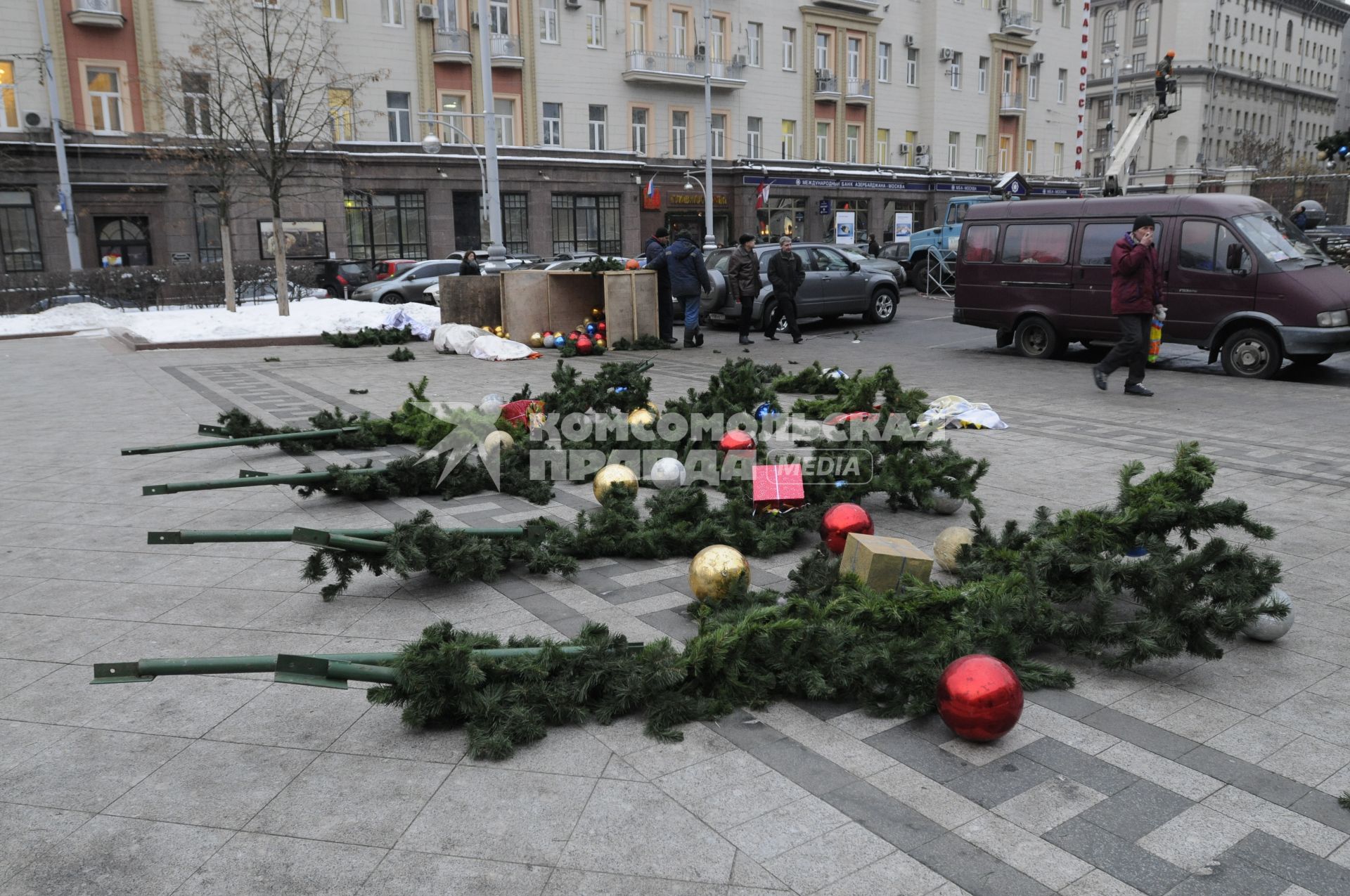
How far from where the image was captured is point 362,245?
3853 centimetres

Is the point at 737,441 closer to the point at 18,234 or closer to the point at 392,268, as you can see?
the point at 392,268

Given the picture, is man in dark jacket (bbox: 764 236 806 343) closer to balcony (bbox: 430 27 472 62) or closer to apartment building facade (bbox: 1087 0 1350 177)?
balcony (bbox: 430 27 472 62)

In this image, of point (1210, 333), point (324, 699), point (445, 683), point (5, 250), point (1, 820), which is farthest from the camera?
point (5, 250)

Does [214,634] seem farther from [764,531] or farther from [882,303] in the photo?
[882,303]

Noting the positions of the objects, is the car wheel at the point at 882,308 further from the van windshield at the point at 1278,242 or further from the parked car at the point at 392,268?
the parked car at the point at 392,268

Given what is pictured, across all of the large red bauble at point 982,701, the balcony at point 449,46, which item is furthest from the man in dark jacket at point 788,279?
the balcony at point 449,46

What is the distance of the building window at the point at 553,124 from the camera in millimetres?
40750

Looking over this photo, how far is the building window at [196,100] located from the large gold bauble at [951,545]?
77.5 ft

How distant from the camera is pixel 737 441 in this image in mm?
6781

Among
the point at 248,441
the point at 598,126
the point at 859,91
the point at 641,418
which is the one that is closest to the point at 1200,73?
the point at 859,91

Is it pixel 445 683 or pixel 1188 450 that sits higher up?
pixel 1188 450

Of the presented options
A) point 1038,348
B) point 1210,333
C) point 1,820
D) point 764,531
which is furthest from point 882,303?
point 1,820

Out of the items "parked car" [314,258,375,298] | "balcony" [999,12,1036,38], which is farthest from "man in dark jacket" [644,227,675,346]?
"balcony" [999,12,1036,38]

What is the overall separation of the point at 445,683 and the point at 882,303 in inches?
736
